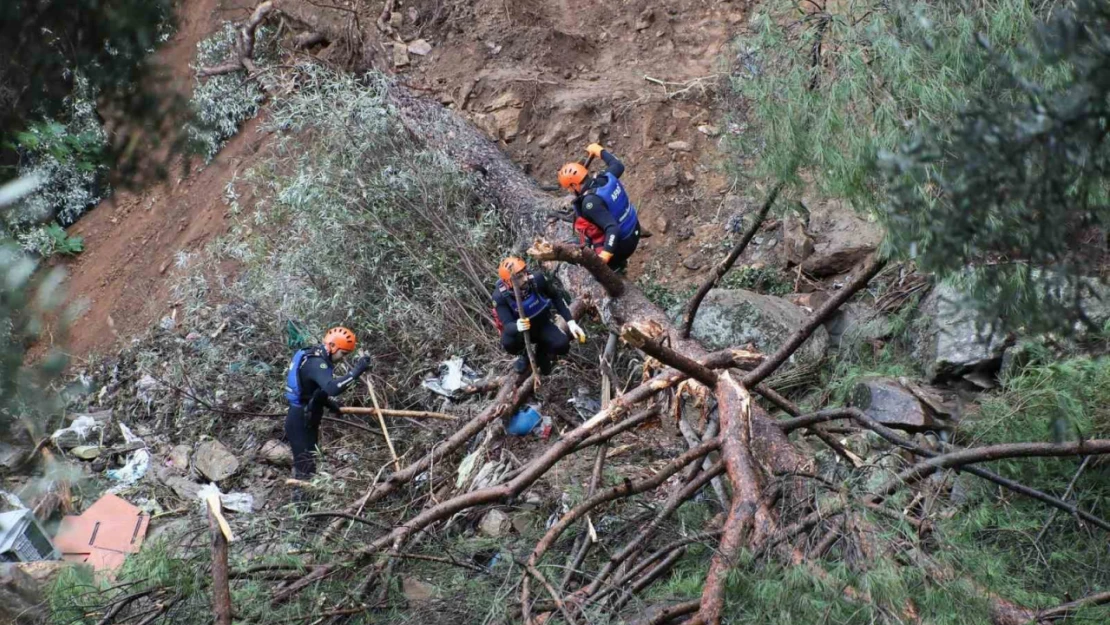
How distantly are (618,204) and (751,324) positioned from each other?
1.37m

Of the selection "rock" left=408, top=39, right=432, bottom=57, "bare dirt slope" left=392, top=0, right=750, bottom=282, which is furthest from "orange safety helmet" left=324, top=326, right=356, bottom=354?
"rock" left=408, top=39, right=432, bottom=57

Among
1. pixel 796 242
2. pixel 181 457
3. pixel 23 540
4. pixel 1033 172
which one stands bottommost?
pixel 181 457

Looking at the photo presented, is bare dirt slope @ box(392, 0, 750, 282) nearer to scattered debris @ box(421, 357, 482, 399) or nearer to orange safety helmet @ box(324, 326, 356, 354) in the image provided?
scattered debris @ box(421, 357, 482, 399)

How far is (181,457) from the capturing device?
7.89 m

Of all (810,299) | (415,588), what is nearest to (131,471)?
(415,588)

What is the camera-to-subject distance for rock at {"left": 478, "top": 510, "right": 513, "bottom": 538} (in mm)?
6090

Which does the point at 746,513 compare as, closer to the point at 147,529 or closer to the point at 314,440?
the point at 314,440

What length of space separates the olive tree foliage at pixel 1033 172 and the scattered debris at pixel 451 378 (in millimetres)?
5305

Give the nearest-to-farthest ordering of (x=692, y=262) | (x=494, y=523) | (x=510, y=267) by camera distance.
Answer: (x=494, y=523), (x=510, y=267), (x=692, y=262)

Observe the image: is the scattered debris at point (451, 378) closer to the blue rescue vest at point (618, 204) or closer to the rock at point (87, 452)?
the blue rescue vest at point (618, 204)

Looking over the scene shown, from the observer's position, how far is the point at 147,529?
272 inches

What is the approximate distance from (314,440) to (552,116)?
4.43m

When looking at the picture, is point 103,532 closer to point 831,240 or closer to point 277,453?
point 277,453

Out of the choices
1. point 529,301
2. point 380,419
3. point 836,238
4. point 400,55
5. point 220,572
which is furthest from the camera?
point 400,55
